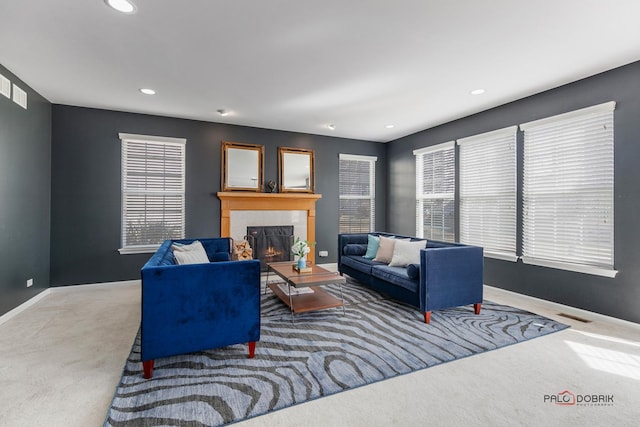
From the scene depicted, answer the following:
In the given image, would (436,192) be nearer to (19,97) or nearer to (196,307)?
(196,307)

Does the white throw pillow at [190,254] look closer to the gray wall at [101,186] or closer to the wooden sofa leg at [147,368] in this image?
the wooden sofa leg at [147,368]

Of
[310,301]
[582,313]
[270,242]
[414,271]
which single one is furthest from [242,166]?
[582,313]

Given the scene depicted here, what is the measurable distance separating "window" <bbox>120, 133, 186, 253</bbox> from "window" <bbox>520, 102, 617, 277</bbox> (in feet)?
16.8

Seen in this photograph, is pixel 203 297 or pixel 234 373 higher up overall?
pixel 203 297

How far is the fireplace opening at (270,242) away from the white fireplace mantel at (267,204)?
352mm

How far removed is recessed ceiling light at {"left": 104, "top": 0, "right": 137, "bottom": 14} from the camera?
212cm

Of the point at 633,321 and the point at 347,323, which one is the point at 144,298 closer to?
the point at 347,323

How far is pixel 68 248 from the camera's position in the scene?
4316 millimetres

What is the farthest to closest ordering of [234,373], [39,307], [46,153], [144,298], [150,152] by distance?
[150,152] → [46,153] → [39,307] → [234,373] → [144,298]

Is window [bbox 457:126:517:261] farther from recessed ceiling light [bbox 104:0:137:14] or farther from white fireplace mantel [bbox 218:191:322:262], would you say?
recessed ceiling light [bbox 104:0:137:14]

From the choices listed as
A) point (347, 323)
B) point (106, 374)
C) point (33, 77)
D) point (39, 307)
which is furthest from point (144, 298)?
point (33, 77)

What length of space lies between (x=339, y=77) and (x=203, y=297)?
2676mm

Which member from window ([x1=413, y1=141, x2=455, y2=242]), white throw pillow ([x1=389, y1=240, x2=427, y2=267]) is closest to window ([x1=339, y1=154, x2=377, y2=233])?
window ([x1=413, y1=141, x2=455, y2=242])

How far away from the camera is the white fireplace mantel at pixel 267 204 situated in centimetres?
514
